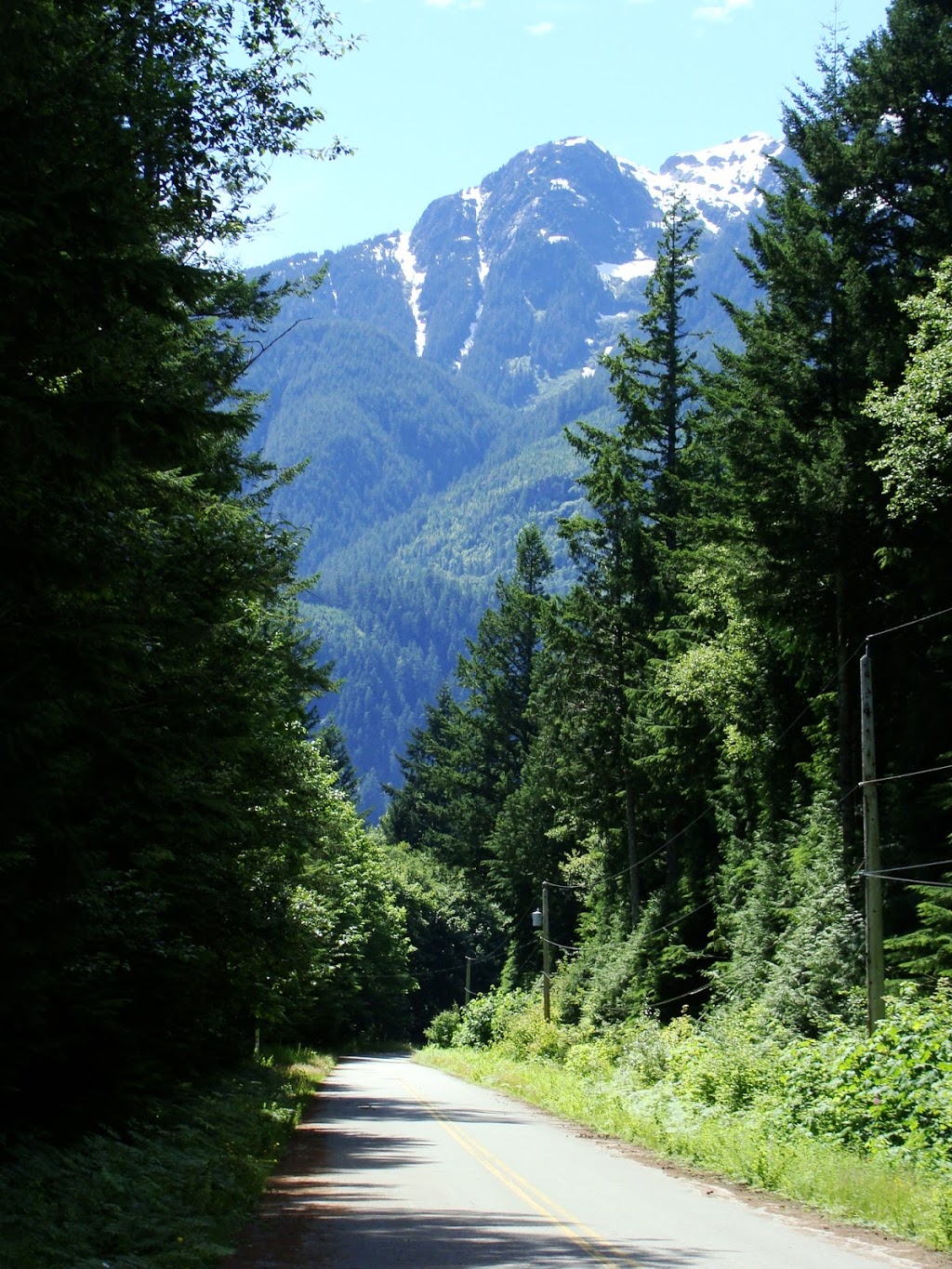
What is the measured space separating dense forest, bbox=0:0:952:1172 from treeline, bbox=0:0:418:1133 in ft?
0.14

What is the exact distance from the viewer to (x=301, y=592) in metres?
29.0

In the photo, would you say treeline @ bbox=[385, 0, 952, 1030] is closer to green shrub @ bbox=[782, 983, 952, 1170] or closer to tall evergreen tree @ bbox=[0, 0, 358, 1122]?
green shrub @ bbox=[782, 983, 952, 1170]

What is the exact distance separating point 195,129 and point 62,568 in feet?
24.7

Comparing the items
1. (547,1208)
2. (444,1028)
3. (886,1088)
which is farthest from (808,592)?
(444,1028)

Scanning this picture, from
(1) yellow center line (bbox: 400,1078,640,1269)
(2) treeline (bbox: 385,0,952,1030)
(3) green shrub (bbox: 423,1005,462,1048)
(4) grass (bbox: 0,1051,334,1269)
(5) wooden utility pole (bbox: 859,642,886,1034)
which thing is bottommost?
(3) green shrub (bbox: 423,1005,462,1048)

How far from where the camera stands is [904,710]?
22.7 meters

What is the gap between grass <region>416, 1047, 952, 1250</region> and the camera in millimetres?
10682

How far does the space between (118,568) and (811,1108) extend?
10917 millimetres

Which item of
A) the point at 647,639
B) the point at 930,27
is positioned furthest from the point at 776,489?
the point at 647,639

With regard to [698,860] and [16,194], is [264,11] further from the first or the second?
[698,860]

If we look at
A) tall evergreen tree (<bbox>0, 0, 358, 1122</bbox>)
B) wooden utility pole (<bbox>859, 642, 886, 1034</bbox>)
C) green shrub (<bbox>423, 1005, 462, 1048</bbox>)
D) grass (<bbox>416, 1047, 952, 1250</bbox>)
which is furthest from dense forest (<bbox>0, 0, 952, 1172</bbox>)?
green shrub (<bbox>423, 1005, 462, 1048</bbox>)

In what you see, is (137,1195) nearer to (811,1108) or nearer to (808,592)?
(811,1108)

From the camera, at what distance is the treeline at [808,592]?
2092 cm

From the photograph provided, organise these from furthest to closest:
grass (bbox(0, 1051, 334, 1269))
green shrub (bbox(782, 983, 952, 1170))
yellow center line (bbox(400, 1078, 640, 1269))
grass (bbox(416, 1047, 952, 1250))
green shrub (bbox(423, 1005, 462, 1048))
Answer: green shrub (bbox(423, 1005, 462, 1048)) → green shrub (bbox(782, 983, 952, 1170)) → grass (bbox(416, 1047, 952, 1250)) → yellow center line (bbox(400, 1078, 640, 1269)) → grass (bbox(0, 1051, 334, 1269))
